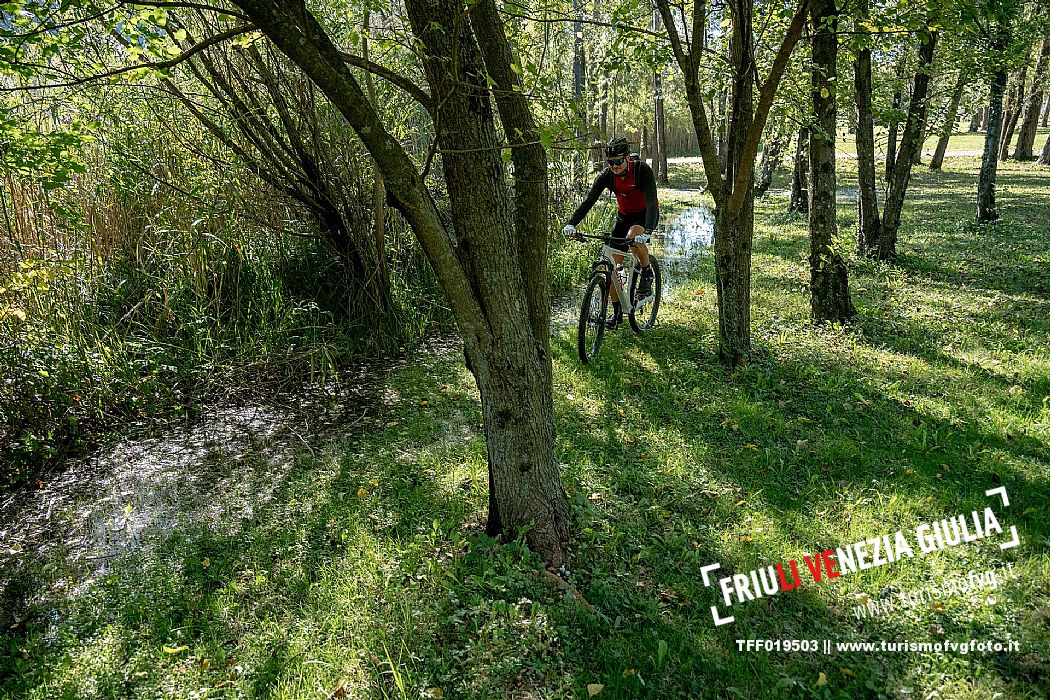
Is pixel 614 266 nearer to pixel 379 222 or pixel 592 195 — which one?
pixel 592 195

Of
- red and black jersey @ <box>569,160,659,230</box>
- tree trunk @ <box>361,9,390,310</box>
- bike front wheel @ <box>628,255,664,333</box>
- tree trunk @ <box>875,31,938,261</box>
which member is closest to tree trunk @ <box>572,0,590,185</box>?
red and black jersey @ <box>569,160,659,230</box>

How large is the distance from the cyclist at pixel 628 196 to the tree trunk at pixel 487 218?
9.51 ft

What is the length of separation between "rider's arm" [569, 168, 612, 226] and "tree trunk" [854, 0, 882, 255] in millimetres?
4192

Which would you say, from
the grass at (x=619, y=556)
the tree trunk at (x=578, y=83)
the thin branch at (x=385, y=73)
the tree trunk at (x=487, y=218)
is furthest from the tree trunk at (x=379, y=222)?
the thin branch at (x=385, y=73)

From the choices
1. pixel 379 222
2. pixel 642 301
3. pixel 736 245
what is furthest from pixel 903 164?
pixel 379 222

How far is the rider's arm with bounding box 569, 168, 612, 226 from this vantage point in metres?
6.46

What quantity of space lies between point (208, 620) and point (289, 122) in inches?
193

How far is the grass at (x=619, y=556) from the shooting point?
2.91m

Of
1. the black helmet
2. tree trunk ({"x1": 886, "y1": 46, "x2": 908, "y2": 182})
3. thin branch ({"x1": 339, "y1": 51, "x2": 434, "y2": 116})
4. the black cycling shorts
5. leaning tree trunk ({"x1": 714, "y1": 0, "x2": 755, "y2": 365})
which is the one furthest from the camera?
tree trunk ({"x1": 886, "y1": 46, "x2": 908, "y2": 182})

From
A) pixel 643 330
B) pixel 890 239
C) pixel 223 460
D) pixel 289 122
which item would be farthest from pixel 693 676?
pixel 890 239

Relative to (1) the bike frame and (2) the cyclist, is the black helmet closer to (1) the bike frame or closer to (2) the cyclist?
(2) the cyclist

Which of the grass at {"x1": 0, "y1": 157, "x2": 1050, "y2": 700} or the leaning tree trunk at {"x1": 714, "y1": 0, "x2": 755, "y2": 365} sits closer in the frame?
the grass at {"x1": 0, "y1": 157, "x2": 1050, "y2": 700}

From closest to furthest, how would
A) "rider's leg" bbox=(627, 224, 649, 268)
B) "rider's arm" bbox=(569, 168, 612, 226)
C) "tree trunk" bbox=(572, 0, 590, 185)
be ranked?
1. "tree trunk" bbox=(572, 0, 590, 185)
2. "rider's arm" bbox=(569, 168, 612, 226)
3. "rider's leg" bbox=(627, 224, 649, 268)

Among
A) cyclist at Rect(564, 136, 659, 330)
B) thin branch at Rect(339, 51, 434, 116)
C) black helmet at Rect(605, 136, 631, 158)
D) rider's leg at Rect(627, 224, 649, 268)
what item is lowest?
rider's leg at Rect(627, 224, 649, 268)
